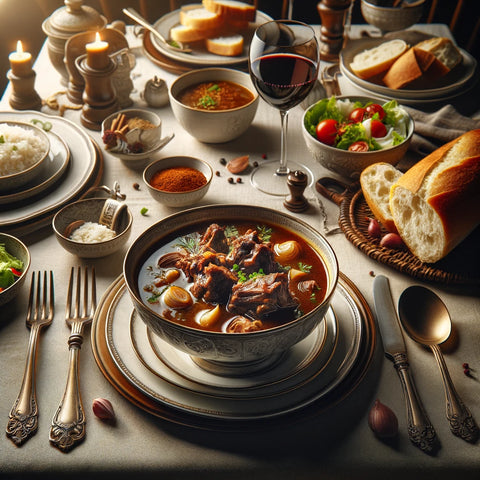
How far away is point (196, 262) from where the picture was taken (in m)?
1.38

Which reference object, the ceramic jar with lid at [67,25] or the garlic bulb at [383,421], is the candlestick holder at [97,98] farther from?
the garlic bulb at [383,421]

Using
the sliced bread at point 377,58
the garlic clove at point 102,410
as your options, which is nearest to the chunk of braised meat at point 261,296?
the garlic clove at point 102,410

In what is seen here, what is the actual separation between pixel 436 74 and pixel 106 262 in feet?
5.94

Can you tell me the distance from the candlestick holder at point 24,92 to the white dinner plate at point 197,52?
72 centimetres

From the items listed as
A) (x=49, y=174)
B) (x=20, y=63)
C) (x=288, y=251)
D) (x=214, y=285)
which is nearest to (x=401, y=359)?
(x=288, y=251)

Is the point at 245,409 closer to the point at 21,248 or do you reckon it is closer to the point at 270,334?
the point at 270,334

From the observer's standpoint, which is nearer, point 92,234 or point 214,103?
point 92,234

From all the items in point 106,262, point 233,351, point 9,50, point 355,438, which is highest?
point 233,351

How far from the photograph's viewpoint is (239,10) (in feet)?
9.29

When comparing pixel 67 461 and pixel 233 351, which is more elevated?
pixel 233 351

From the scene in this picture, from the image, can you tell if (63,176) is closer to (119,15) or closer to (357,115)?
(357,115)

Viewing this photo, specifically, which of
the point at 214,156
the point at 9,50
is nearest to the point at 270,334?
the point at 214,156

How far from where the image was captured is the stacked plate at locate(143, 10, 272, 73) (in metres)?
2.72

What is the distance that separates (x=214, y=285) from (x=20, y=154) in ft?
3.52
